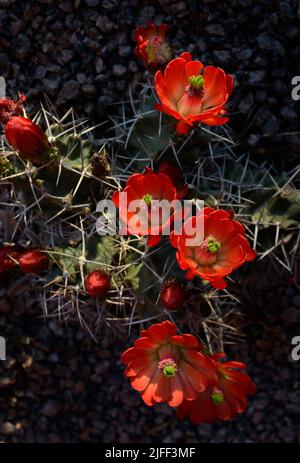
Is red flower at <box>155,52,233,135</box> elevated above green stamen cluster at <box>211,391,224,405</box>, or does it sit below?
above

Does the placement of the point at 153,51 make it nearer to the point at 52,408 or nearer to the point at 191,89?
the point at 191,89

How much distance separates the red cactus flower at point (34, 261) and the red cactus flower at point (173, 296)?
1.42ft

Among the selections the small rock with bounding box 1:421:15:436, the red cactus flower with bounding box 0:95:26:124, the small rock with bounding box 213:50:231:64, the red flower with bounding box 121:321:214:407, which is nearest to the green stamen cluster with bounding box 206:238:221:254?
the red flower with bounding box 121:321:214:407

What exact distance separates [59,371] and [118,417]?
31 cm

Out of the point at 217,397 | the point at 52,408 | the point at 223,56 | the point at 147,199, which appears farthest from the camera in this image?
the point at 52,408

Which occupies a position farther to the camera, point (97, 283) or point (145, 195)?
point (97, 283)

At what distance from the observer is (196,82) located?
1589 mm

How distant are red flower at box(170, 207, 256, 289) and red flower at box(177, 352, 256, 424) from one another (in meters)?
0.38

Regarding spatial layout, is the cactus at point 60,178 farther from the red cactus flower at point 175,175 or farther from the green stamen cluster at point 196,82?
the green stamen cluster at point 196,82

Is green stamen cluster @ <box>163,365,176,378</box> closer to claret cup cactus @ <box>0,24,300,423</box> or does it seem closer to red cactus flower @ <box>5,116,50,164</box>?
claret cup cactus @ <box>0,24,300,423</box>

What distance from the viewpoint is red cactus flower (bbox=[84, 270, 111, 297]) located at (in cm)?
170

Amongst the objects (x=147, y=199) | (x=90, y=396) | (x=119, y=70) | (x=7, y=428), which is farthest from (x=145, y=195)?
(x=7, y=428)

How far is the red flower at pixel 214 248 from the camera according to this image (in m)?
1.49

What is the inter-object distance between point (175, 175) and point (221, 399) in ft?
2.33
